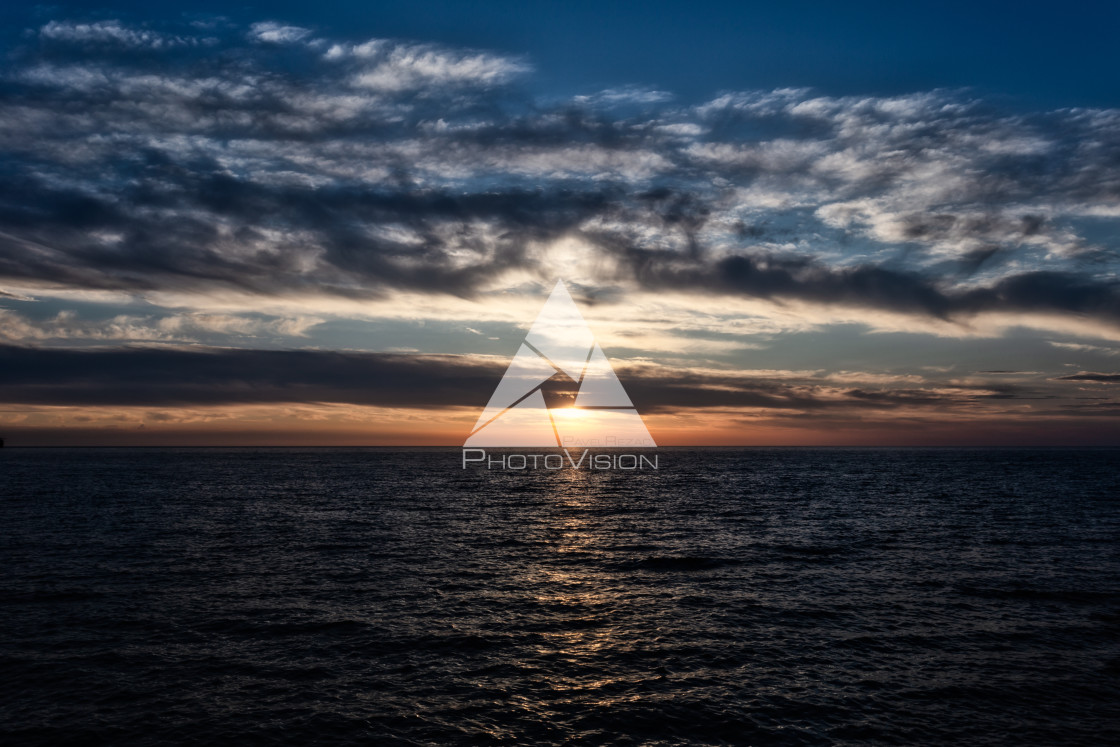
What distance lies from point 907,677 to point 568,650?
11.0 m

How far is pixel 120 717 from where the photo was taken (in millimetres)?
16812

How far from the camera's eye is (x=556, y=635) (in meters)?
23.9

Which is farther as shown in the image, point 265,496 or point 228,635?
point 265,496

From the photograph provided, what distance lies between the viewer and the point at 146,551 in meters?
40.2

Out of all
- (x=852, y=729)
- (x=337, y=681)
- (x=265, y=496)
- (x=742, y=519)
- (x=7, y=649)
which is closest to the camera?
(x=852, y=729)

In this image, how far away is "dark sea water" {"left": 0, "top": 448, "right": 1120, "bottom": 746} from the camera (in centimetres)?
1673

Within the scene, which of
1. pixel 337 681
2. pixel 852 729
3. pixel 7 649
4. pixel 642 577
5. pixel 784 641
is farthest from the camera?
pixel 642 577

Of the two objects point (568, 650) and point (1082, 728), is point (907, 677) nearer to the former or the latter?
point (1082, 728)

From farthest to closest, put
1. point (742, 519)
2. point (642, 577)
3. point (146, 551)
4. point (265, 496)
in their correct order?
point (265, 496)
point (742, 519)
point (146, 551)
point (642, 577)

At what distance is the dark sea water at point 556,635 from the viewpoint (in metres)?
16.7

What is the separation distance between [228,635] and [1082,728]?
27138 mm

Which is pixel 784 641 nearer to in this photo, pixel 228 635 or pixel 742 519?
pixel 228 635

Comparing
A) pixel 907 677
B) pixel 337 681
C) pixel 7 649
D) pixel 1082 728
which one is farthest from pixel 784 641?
pixel 7 649

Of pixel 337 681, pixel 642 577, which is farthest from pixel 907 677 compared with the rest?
pixel 337 681
